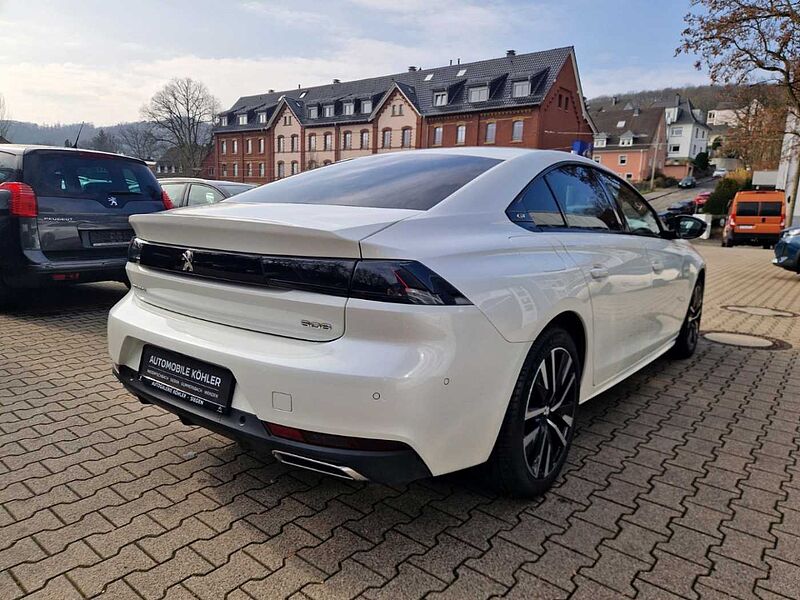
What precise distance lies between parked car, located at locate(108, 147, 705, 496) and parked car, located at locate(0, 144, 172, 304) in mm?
3358

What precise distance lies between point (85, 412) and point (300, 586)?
2217 millimetres

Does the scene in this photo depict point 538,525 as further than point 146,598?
Yes

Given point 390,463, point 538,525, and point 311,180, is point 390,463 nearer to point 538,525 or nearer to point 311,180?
point 538,525

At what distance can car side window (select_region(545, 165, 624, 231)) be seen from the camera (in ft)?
9.96

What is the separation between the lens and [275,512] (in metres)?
2.48

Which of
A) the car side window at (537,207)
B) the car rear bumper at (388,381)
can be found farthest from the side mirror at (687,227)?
the car rear bumper at (388,381)

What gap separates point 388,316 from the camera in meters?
1.94

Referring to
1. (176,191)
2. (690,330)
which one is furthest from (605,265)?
(176,191)

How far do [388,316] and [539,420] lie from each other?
1.05m

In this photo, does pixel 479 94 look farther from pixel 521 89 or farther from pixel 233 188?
pixel 233 188

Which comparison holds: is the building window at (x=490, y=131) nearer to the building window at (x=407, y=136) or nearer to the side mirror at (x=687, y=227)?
the building window at (x=407, y=136)

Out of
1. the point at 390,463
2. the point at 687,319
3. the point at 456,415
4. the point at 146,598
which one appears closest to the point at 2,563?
the point at 146,598

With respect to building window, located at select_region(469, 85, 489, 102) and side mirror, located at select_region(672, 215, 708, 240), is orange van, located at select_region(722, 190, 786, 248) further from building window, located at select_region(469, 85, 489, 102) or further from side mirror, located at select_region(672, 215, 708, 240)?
building window, located at select_region(469, 85, 489, 102)

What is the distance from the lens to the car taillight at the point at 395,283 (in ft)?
6.42
